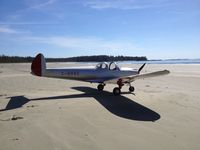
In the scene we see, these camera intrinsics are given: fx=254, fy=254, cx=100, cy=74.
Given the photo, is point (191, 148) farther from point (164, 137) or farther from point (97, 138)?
point (97, 138)

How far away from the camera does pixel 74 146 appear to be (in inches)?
212

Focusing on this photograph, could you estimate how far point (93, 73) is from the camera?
14.4 metres

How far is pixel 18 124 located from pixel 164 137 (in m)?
3.92

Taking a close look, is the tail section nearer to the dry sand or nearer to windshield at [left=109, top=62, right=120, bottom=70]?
the dry sand

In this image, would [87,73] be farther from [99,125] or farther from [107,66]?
[99,125]

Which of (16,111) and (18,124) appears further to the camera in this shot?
(16,111)

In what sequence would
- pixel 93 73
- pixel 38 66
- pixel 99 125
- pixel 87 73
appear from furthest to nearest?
pixel 93 73
pixel 87 73
pixel 38 66
pixel 99 125

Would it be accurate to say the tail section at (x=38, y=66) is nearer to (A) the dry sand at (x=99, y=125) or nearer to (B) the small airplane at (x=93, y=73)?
(B) the small airplane at (x=93, y=73)

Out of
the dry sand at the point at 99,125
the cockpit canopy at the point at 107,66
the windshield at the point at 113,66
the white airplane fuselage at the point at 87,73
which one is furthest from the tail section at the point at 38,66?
the windshield at the point at 113,66

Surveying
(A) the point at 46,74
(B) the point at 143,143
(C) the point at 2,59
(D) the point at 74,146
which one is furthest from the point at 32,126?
(C) the point at 2,59

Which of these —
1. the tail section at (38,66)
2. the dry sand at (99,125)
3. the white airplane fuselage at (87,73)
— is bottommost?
the dry sand at (99,125)

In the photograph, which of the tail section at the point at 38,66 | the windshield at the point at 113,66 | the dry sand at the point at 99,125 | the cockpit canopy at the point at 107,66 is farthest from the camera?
the windshield at the point at 113,66

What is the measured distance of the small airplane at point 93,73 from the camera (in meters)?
13.2

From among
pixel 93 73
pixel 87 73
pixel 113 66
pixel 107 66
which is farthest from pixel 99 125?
pixel 113 66
